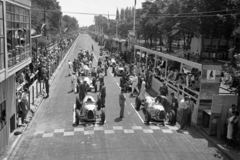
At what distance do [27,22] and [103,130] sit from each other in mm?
8436

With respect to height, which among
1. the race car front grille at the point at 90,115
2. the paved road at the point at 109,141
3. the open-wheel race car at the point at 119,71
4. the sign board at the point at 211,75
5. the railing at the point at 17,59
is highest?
the railing at the point at 17,59

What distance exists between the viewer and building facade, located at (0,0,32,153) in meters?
10.9

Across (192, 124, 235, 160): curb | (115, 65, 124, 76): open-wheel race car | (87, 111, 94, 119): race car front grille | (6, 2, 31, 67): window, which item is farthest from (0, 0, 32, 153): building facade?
(115, 65, 124, 76): open-wheel race car

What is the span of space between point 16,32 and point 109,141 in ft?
23.7

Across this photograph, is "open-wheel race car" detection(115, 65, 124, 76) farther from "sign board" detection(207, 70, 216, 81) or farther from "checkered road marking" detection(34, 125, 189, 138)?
"checkered road marking" detection(34, 125, 189, 138)

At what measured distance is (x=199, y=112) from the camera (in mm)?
14641

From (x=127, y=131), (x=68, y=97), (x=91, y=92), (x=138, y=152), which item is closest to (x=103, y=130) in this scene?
(x=127, y=131)

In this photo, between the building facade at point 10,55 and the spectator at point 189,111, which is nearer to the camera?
the building facade at point 10,55

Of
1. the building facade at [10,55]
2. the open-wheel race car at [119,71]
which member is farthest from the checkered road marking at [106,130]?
the open-wheel race car at [119,71]

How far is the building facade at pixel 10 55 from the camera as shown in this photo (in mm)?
10891

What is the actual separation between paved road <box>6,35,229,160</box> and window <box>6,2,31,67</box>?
3.49m

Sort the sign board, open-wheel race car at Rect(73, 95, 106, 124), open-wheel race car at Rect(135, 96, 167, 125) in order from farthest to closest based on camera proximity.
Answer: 1. the sign board
2. open-wheel race car at Rect(135, 96, 167, 125)
3. open-wheel race car at Rect(73, 95, 106, 124)

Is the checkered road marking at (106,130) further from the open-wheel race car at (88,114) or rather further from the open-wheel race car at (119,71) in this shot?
the open-wheel race car at (119,71)

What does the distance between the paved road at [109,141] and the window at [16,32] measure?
3495 mm
